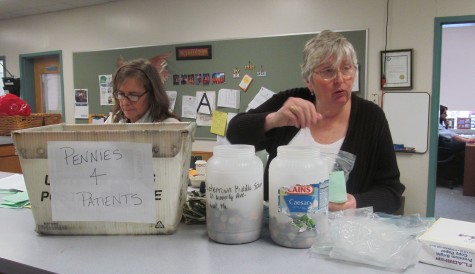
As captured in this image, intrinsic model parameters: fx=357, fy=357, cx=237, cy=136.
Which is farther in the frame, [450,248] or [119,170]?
[119,170]

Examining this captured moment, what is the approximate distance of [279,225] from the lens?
2.28 ft

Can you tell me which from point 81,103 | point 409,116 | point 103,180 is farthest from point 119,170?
point 81,103

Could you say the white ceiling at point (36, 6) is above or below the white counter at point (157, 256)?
above

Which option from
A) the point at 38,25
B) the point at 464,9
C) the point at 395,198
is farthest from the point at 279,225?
the point at 38,25

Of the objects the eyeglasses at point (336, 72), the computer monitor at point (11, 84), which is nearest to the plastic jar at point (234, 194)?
the eyeglasses at point (336, 72)

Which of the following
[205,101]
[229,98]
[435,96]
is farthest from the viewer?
[205,101]

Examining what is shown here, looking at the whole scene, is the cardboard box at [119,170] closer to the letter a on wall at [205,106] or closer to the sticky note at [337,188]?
the sticky note at [337,188]

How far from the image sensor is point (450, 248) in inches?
24.1

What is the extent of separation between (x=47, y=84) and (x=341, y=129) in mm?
4724

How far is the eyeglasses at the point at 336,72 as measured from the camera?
109 cm

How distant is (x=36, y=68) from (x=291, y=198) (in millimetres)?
5202

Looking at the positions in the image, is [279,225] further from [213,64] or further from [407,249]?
[213,64]

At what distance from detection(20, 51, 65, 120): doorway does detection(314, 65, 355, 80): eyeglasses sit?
435 cm

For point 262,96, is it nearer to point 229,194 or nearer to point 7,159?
point 7,159
